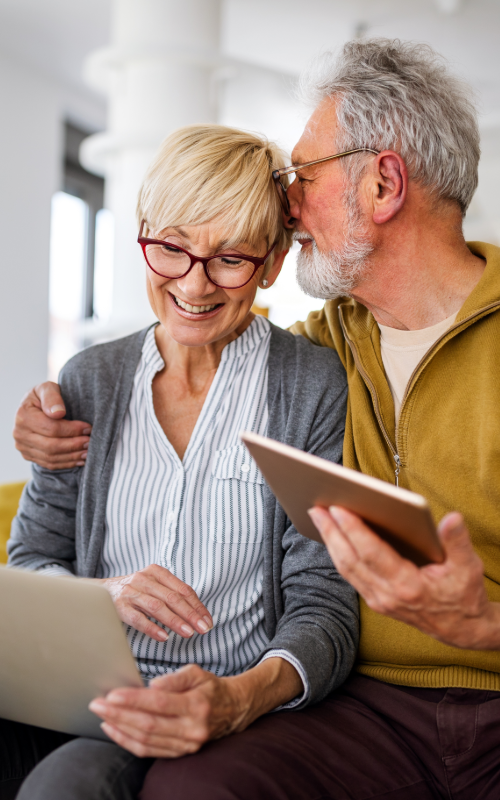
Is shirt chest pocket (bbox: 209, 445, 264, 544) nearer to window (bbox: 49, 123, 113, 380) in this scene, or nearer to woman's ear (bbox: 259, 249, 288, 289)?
woman's ear (bbox: 259, 249, 288, 289)

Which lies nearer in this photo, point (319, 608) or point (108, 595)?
point (108, 595)

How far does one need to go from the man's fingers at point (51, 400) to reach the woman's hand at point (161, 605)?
1.26 ft

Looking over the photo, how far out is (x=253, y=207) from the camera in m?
1.35

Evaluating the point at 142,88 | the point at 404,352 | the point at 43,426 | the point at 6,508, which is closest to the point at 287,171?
the point at 404,352

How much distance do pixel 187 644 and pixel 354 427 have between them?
497mm

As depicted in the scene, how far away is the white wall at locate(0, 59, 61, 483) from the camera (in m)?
4.33

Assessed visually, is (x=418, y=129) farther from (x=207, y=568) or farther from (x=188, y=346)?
(x=207, y=568)

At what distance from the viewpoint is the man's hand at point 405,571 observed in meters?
0.86

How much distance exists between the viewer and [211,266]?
1.38 m

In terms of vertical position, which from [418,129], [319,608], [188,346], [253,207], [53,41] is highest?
[53,41]

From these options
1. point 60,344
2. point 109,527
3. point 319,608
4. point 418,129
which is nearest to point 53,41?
point 60,344

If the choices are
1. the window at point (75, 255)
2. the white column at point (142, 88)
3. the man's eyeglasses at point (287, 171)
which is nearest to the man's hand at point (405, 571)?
the man's eyeglasses at point (287, 171)

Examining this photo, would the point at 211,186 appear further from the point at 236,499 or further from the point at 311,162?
the point at 236,499

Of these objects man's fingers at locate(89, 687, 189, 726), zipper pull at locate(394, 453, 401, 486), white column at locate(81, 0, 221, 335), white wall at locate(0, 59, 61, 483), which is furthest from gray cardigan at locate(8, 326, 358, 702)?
white wall at locate(0, 59, 61, 483)
